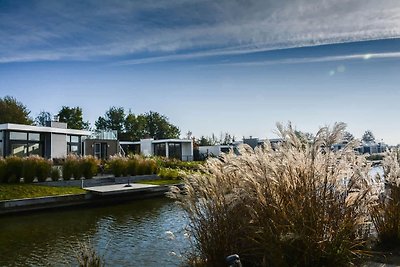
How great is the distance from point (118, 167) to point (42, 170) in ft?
12.3

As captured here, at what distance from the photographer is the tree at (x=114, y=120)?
44972 mm

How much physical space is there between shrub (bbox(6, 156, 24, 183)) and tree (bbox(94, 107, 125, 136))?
104ft

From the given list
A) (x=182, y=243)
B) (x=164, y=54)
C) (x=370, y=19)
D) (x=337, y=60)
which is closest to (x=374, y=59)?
(x=337, y=60)

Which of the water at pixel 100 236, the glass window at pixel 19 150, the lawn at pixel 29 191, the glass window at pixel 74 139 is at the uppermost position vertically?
the glass window at pixel 74 139

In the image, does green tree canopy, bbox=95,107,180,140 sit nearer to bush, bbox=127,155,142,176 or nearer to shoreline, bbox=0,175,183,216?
bush, bbox=127,155,142,176

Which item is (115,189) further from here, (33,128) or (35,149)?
(35,149)

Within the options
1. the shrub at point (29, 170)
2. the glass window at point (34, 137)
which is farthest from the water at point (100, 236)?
the glass window at point (34, 137)

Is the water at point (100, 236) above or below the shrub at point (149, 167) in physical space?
below

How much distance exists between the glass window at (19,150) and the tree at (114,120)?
23.7 meters

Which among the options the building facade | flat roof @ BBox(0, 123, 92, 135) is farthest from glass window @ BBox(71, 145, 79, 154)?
flat roof @ BBox(0, 123, 92, 135)

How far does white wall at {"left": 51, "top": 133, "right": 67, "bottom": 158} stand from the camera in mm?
22000

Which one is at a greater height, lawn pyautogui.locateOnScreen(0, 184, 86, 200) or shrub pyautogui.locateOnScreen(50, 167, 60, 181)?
shrub pyautogui.locateOnScreen(50, 167, 60, 181)

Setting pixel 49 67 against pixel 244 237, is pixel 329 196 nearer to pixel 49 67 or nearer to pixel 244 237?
pixel 244 237

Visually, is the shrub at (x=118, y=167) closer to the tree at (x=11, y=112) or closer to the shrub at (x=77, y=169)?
the shrub at (x=77, y=169)
